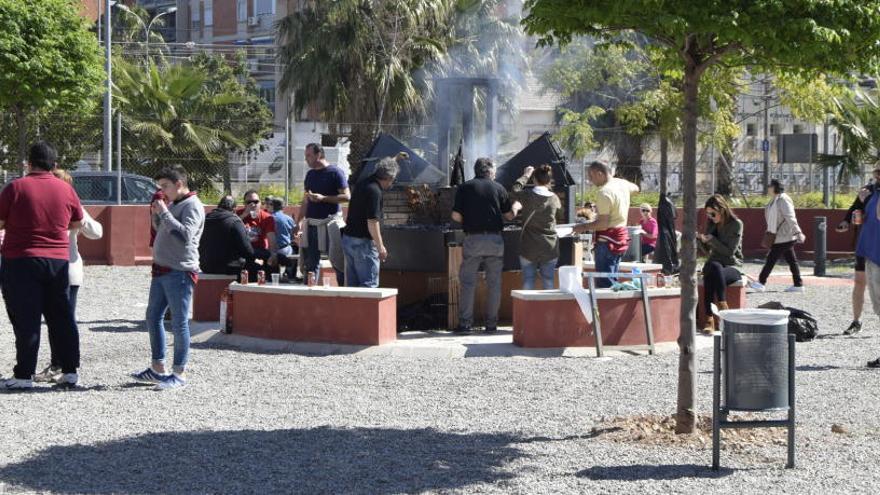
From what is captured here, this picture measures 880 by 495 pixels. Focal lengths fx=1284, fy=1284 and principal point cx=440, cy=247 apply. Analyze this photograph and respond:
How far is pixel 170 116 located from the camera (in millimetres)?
33281

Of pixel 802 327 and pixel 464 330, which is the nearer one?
pixel 464 330

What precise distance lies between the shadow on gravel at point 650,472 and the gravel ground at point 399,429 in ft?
0.05

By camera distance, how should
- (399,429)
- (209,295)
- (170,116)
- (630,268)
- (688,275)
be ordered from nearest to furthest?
1. (688,275)
2. (399,429)
3. (209,295)
4. (630,268)
5. (170,116)

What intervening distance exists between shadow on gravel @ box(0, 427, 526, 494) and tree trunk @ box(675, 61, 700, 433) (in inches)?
39.9

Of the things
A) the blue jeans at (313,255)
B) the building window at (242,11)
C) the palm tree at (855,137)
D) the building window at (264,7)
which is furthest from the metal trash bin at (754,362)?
the building window at (242,11)

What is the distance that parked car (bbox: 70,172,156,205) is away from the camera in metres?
23.3

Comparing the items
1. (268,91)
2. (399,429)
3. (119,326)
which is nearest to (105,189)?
(119,326)

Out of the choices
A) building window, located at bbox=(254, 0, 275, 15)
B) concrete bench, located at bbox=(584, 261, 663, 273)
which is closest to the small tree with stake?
concrete bench, located at bbox=(584, 261, 663, 273)

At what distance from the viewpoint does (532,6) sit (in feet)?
24.3

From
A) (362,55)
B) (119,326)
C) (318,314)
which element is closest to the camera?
(318,314)

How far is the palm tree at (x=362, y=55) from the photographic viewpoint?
3023 cm

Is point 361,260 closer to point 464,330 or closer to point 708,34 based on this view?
point 464,330

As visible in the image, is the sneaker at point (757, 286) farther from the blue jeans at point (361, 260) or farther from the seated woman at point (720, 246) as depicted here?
the blue jeans at point (361, 260)

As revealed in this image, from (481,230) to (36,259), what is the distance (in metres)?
Answer: 4.41
